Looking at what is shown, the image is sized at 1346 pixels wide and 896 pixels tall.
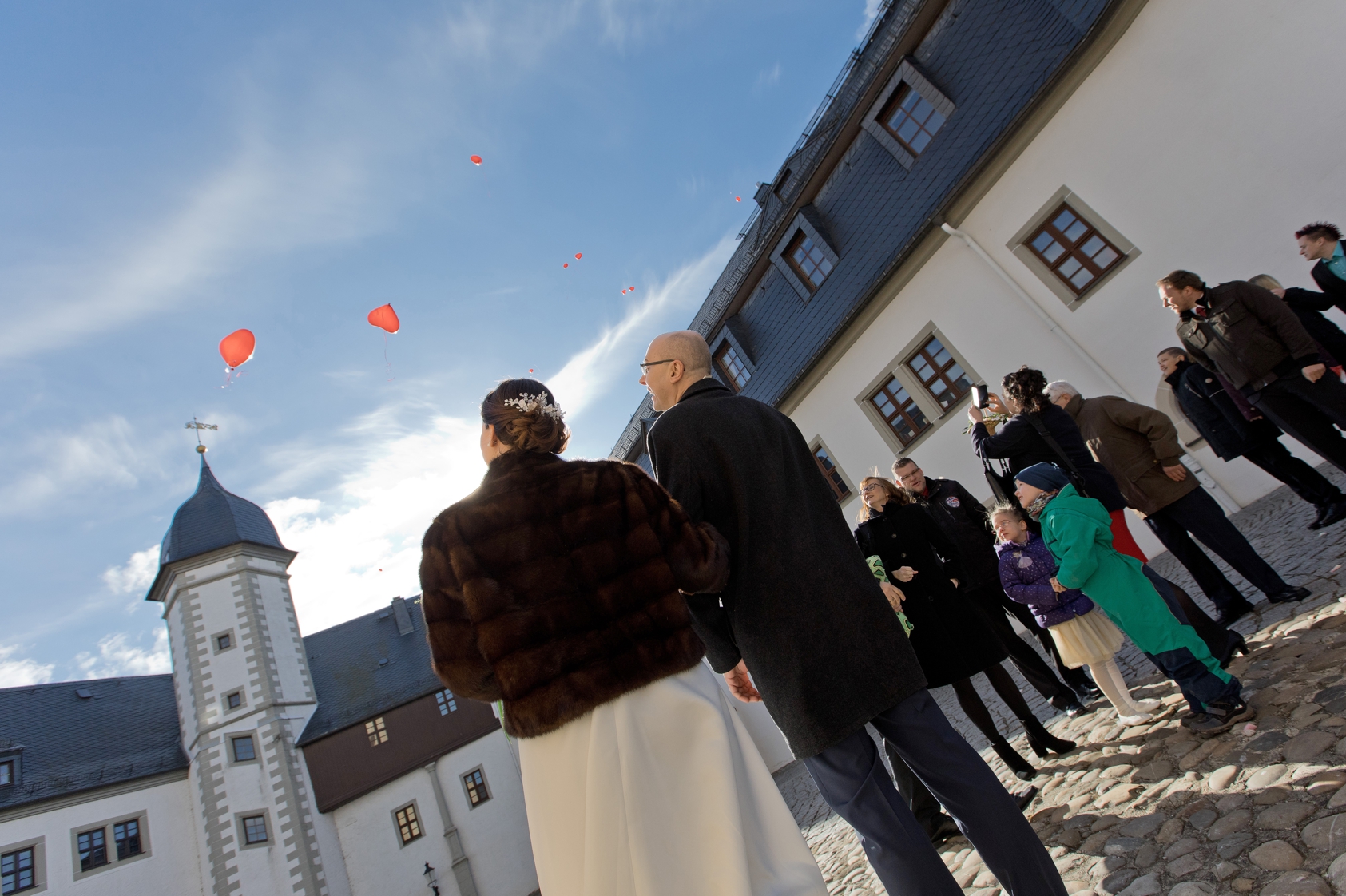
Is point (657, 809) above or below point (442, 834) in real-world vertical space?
below

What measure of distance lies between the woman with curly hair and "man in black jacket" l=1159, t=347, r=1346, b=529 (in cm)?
571

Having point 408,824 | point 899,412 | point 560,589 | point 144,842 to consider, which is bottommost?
point 560,589

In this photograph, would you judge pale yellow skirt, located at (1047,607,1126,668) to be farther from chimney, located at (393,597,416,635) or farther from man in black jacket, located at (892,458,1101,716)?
chimney, located at (393,597,416,635)

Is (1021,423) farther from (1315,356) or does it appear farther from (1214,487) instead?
(1214,487)

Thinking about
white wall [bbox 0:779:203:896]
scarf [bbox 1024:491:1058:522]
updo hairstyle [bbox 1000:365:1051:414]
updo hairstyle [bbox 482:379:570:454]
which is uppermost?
white wall [bbox 0:779:203:896]

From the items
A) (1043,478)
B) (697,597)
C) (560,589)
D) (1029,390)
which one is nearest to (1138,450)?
(1029,390)

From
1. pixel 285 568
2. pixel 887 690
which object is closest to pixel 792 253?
pixel 887 690

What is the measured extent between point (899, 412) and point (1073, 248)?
4059mm

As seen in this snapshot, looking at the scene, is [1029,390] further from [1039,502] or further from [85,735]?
[85,735]

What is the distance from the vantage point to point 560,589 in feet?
6.53

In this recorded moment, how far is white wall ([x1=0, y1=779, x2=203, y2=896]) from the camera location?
1841cm

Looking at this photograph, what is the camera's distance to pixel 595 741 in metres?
1.86

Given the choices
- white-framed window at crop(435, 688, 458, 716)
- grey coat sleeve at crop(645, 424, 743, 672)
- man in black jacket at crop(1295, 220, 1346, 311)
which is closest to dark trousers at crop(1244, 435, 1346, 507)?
man in black jacket at crop(1295, 220, 1346, 311)

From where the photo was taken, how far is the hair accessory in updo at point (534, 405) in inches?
94.7
